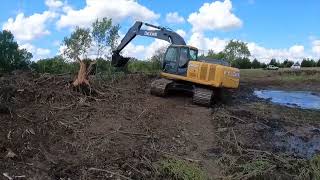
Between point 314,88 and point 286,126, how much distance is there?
1351cm

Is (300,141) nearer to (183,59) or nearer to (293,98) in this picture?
(183,59)

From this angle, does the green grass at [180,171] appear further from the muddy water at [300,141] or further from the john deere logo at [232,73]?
the john deere logo at [232,73]

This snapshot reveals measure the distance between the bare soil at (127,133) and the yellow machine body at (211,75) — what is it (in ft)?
2.60

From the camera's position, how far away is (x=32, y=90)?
13836mm

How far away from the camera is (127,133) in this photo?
11.5 metres

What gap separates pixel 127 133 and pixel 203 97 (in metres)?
4.82

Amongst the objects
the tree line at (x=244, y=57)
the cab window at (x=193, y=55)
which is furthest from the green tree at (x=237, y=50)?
the cab window at (x=193, y=55)

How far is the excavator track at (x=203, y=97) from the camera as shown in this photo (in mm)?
15727

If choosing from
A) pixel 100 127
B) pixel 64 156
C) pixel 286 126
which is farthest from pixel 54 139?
pixel 286 126

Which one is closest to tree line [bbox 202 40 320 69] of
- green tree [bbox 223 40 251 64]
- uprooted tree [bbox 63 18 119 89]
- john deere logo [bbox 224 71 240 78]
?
green tree [bbox 223 40 251 64]

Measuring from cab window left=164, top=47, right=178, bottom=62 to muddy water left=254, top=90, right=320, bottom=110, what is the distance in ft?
16.4

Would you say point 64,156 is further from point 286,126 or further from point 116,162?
point 286,126

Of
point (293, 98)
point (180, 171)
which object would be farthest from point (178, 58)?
point (180, 171)

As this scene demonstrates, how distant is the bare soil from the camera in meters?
9.27
